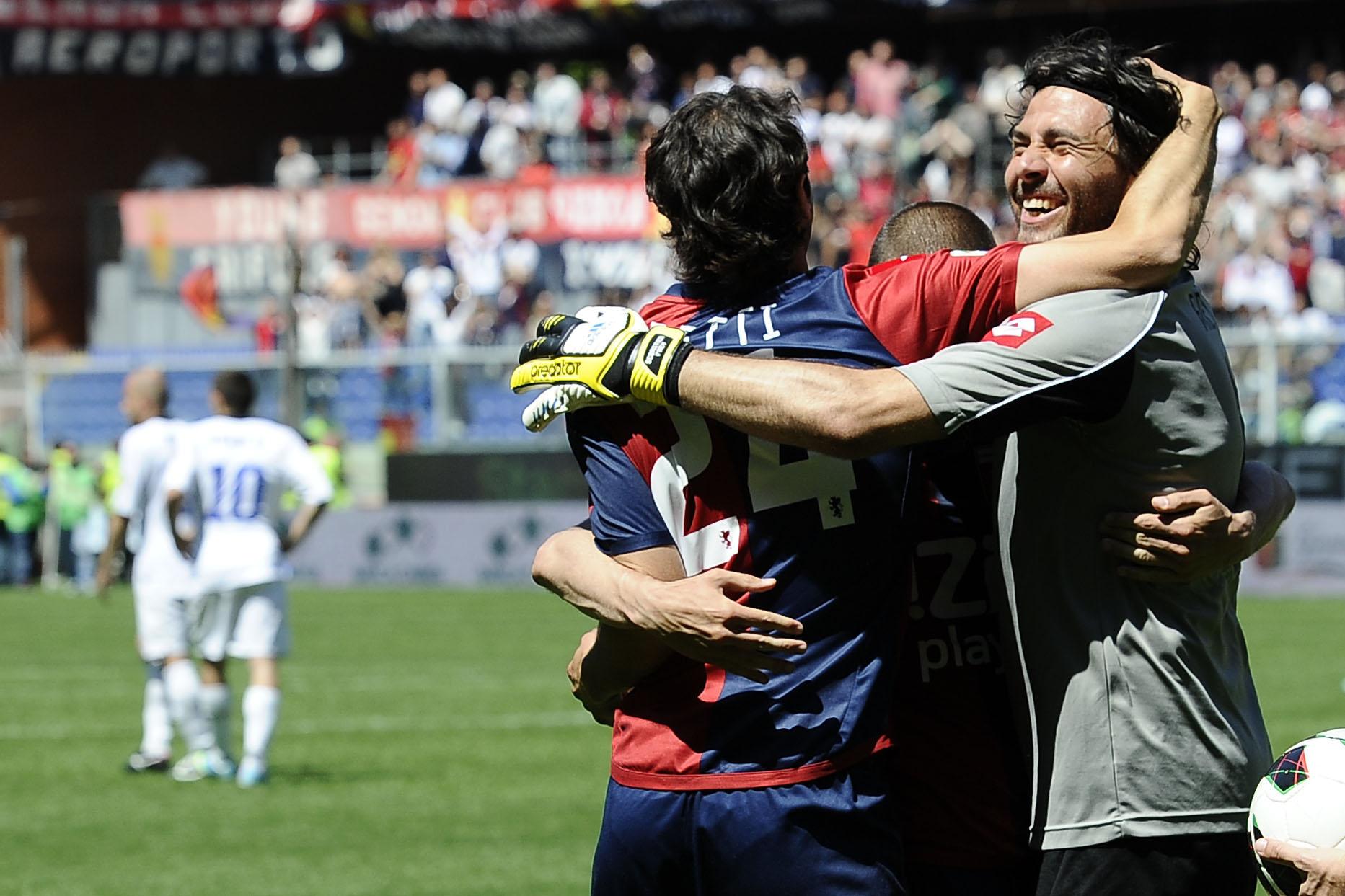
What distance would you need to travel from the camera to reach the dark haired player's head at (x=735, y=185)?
3279 mm

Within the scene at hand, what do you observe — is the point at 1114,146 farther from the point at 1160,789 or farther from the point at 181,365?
the point at 181,365

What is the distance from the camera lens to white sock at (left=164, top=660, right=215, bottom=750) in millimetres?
10859

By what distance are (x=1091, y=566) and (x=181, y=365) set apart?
23.9m

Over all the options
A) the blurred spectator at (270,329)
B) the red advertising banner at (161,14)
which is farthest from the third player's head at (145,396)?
the red advertising banner at (161,14)

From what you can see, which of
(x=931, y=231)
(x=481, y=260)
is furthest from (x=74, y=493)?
(x=931, y=231)

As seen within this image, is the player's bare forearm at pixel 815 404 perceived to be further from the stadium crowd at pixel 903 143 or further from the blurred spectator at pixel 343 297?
the blurred spectator at pixel 343 297

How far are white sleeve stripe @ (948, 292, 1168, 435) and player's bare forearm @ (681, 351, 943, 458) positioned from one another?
7 centimetres

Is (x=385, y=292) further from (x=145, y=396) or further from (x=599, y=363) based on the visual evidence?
(x=599, y=363)

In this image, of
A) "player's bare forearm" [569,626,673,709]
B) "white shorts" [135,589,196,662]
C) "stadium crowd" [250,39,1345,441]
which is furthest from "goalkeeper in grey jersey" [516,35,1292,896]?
"stadium crowd" [250,39,1345,441]

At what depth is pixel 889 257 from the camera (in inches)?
162

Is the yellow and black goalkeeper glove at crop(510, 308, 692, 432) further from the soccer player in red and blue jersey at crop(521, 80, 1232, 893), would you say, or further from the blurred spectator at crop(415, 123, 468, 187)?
the blurred spectator at crop(415, 123, 468, 187)

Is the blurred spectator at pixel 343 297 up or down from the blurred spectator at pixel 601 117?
down

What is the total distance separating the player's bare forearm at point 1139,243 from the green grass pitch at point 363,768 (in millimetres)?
→ 4946

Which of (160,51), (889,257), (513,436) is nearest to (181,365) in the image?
(513,436)
